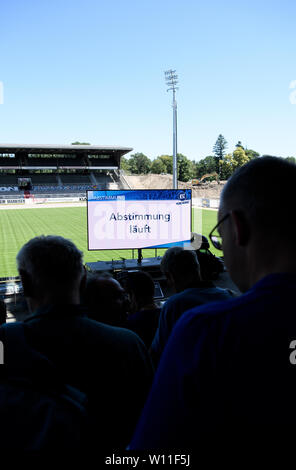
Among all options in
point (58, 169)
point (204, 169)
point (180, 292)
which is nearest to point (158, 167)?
point (204, 169)

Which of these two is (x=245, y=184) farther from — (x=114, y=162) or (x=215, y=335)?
(x=114, y=162)

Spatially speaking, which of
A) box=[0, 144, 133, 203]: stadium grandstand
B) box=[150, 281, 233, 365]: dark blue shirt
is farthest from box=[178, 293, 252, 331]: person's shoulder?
box=[0, 144, 133, 203]: stadium grandstand

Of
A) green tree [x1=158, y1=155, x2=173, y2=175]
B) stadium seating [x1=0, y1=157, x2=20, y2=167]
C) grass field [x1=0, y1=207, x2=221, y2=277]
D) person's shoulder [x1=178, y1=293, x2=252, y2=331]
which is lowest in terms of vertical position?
grass field [x1=0, y1=207, x2=221, y2=277]

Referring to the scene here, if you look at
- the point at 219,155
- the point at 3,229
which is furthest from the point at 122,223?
the point at 219,155

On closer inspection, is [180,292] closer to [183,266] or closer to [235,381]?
[183,266]

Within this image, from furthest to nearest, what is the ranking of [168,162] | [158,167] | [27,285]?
1. [168,162]
2. [158,167]
3. [27,285]

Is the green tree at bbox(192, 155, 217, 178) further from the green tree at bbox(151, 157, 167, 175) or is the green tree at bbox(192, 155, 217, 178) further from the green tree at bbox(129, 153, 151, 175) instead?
the green tree at bbox(129, 153, 151, 175)

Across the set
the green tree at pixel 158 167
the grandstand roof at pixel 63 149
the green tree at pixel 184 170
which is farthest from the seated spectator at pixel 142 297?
the green tree at pixel 158 167

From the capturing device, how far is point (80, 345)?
3.97 feet

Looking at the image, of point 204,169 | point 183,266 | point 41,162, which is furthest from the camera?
point 204,169

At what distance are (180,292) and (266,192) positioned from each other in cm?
156

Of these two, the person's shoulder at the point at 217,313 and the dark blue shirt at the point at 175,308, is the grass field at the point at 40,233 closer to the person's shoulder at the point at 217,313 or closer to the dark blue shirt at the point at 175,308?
the dark blue shirt at the point at 175,308

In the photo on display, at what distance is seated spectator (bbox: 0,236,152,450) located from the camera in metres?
1.18

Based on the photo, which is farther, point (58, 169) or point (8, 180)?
point (58, 169)
